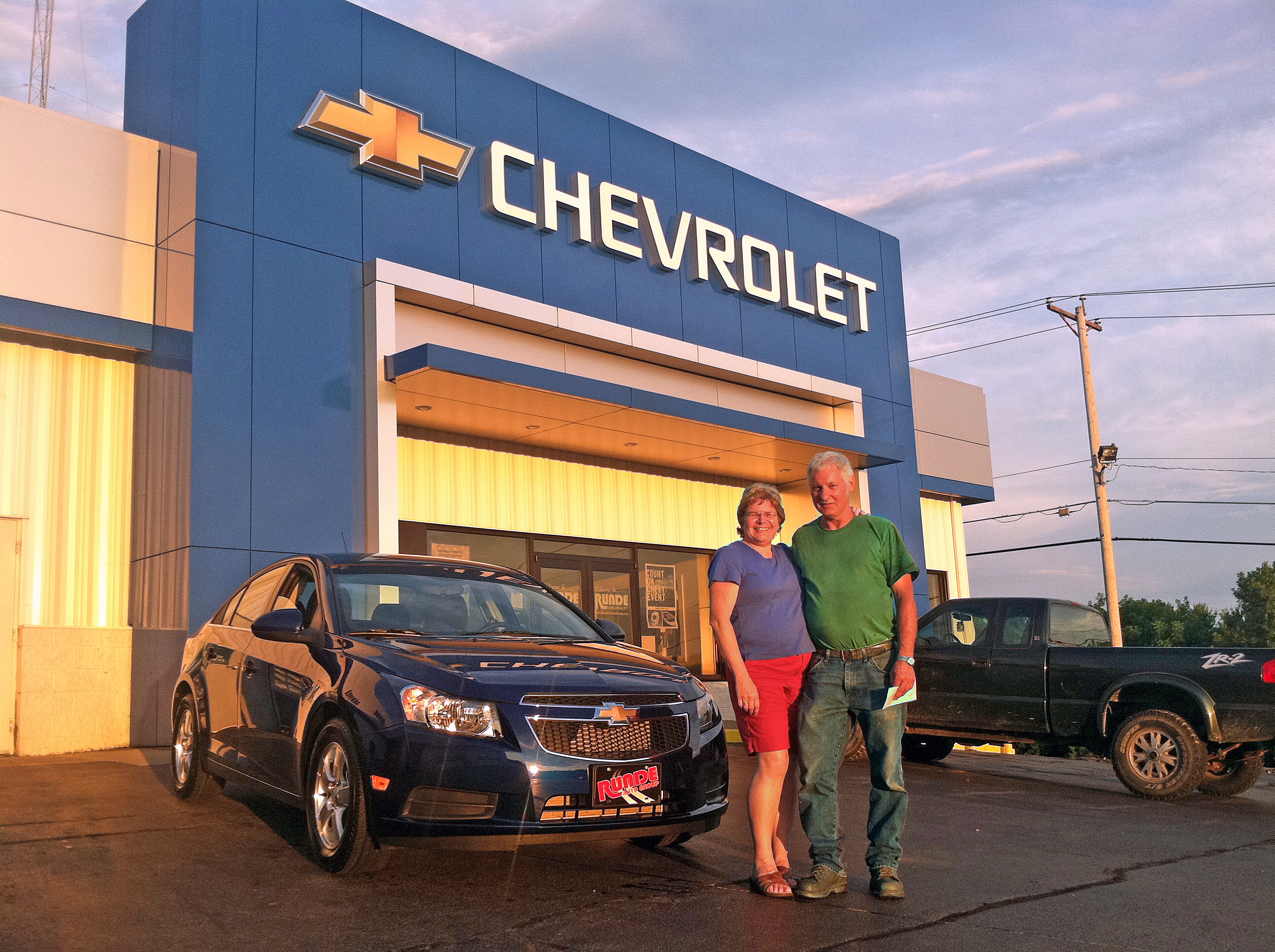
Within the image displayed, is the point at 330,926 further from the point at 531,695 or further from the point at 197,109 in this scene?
the point at 197,109

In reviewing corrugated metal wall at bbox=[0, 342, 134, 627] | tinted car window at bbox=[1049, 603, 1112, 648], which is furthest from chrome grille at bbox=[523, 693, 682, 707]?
corrugated metal wall at bbox=[0, 342, 134, 627]

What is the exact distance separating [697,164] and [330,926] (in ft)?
50.2

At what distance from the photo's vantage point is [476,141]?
14938mm

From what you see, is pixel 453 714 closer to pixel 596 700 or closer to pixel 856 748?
pixel 596 700

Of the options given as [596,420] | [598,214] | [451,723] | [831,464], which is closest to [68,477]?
[596,420]

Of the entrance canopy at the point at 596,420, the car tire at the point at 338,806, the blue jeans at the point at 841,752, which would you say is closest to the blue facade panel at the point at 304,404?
the entrance canopy at the point at 596,420

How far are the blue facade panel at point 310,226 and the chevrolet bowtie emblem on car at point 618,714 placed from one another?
24.2 ft

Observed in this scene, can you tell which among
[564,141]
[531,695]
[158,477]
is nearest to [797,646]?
[531,695]

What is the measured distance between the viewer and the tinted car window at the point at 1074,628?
10.7 metres

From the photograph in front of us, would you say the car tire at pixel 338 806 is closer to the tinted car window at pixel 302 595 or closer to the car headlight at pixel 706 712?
the tinted car window at pixel 302 595

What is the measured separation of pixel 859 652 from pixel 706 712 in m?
0.92

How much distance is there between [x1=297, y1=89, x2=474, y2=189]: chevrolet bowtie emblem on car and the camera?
1324 centimetres

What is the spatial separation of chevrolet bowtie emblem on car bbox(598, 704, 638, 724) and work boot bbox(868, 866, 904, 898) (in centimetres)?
129

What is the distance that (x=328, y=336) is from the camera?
12969 mm
